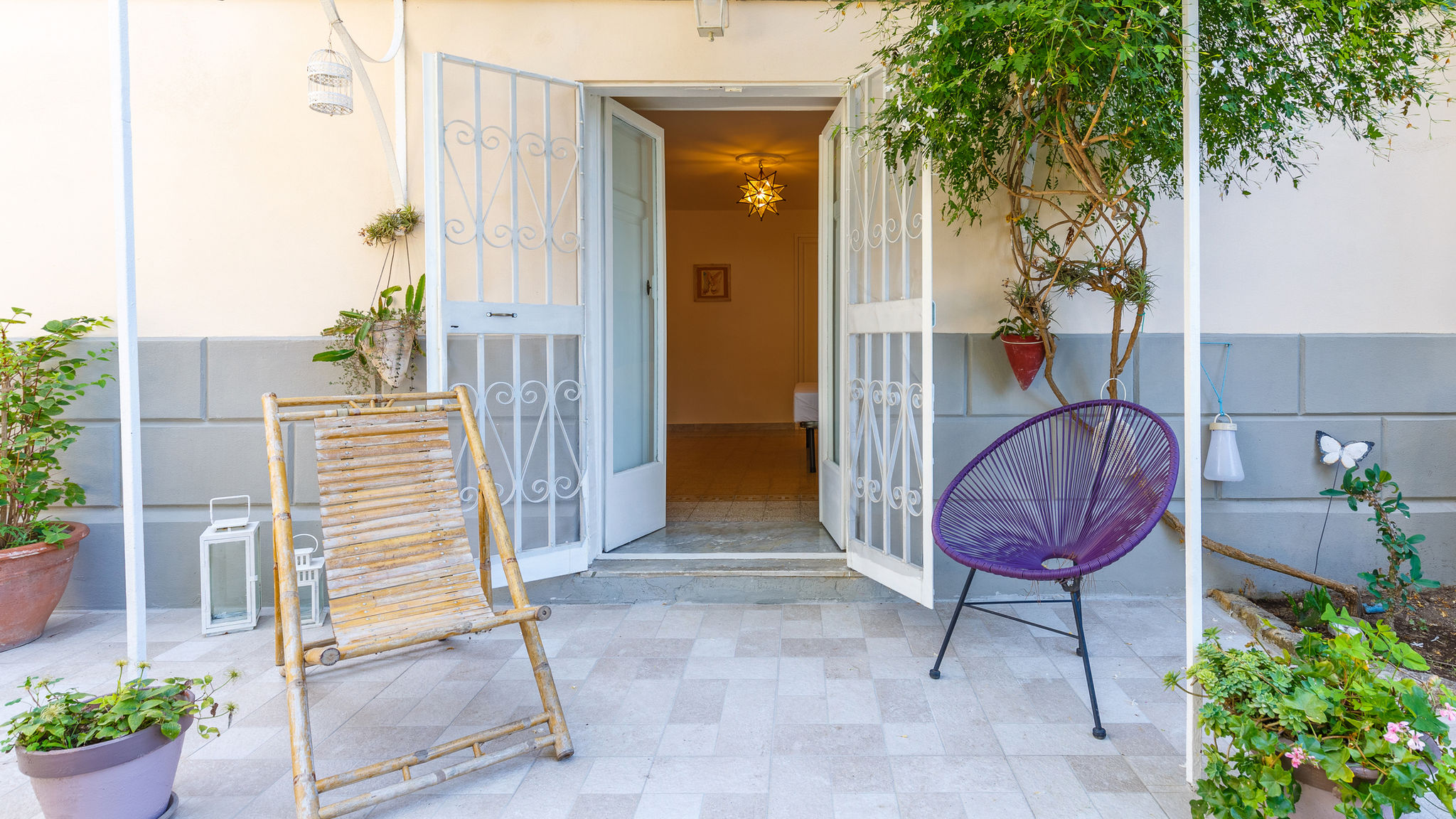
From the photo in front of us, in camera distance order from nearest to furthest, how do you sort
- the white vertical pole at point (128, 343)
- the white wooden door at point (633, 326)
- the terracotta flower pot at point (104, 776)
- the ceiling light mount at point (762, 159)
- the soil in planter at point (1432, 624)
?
the terracotta flower pot at point (104, 776) → the white vertical pole at point (128, 343) → the soil in planter at point (1432, 624) → the white wooden door at point (633, 326) → the ceiling light mount at point (762, 159)

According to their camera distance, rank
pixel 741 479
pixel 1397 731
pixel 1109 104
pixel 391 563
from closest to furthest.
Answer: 1. pixel 1397 731
2. pixel 391 563
3. pixel 1109 104
4. pixel 741 479

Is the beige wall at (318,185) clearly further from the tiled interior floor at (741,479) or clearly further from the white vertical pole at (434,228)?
the tiled interior floor at (741,479)

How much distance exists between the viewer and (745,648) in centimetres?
271

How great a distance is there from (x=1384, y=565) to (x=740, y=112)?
13.4 feet

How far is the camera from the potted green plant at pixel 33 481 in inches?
109

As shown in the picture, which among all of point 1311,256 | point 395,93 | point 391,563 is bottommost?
point 391,563

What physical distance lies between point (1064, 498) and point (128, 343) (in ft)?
9.90

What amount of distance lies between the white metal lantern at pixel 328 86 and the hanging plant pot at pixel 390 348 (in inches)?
31.8

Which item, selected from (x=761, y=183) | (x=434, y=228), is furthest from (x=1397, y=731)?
(x=761, y=183)

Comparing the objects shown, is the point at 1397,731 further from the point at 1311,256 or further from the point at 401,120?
the point at 401,120

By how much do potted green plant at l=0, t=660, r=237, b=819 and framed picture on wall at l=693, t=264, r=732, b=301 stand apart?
288 inches

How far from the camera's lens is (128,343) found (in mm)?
2139

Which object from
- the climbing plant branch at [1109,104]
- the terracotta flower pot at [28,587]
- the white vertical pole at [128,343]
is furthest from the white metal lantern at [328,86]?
the terracotta flower pot at [28,587]

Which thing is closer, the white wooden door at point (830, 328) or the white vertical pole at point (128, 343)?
the white vertical pole at point (128, 343)
